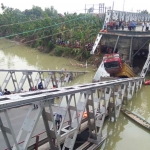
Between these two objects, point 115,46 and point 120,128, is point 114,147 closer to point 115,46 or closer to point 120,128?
point 120,128

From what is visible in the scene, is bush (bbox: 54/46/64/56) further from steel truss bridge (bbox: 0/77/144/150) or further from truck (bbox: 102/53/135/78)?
steel truss bridge (bbox: 0/77/144/150)

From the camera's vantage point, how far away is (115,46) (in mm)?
18641

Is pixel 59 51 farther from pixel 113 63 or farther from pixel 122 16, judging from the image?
pixel 113 63

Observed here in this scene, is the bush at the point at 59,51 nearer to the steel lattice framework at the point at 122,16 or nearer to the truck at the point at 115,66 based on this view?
the steel lattice framework at the point at 122,16

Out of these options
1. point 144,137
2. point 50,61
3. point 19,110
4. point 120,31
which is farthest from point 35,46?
point 144,137

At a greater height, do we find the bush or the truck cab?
the truck cab

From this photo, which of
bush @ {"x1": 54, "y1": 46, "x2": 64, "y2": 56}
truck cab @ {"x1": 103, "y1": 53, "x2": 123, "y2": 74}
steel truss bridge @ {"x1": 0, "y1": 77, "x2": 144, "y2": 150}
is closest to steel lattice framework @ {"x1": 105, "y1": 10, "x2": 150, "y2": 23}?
bush @ {"x1": 54, "y1": 46, "x2": 64, "y2": 56}

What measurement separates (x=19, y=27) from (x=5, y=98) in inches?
1558

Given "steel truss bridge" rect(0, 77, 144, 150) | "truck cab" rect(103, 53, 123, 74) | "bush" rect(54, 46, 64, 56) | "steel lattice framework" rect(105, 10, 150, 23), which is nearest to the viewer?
"steel truss bridge" rect(0, 77, 144, 150)

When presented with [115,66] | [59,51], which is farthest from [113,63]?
[59,51]

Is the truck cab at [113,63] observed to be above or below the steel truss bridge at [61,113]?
below

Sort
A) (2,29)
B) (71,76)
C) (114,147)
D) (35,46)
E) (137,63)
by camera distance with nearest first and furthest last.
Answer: (114,147)
(71,76)
(137,63)
(35,46)
(2,29)

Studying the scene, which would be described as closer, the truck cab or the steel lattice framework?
the truck cab

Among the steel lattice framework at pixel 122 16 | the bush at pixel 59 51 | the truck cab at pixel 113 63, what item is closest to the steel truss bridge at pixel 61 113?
the truck cab at pixel 113 63
